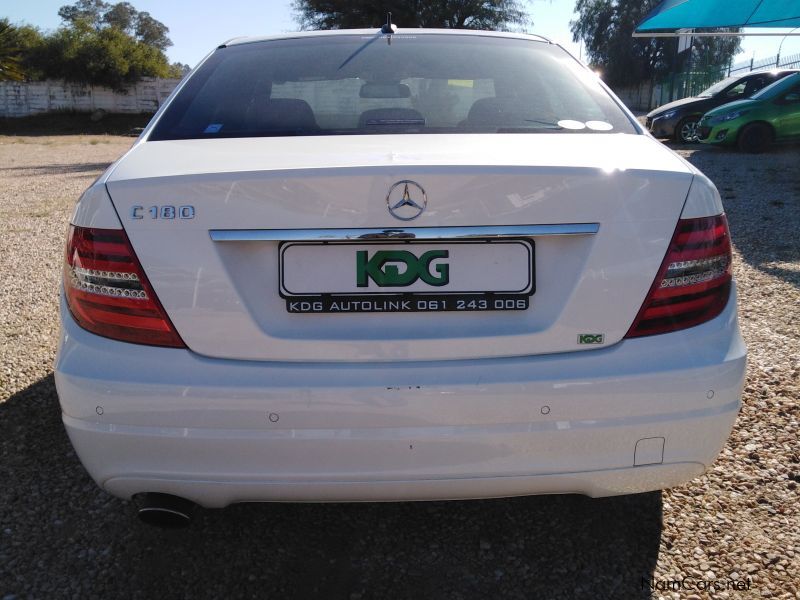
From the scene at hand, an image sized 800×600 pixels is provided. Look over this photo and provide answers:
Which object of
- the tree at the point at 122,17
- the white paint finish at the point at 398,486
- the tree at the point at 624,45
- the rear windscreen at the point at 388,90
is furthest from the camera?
the tree at the point at 122,17

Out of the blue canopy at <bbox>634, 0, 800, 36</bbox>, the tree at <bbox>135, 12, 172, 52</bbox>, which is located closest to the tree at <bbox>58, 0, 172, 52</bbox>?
the tree at <bbox>135, 12, 172, 52</bbox>

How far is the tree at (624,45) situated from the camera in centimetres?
4644

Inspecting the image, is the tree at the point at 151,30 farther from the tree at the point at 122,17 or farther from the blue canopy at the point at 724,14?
the blue canopy at the point at 724,14

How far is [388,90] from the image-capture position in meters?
2.52

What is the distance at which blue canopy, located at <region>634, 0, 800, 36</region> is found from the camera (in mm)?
13328

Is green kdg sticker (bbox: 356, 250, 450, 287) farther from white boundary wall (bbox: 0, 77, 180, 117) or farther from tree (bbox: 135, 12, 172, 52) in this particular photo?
tree (bbox: 135, 12, 172, 52)

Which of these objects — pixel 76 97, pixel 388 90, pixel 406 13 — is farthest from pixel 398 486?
pixel 76 97

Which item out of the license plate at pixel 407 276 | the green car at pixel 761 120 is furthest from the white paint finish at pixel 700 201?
the green car at pixel 761 120

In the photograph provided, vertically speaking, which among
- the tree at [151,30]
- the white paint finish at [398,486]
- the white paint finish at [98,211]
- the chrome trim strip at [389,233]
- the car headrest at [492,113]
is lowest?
the white paint finish at [398,486]

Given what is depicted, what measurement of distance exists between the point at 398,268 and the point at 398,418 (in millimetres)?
360

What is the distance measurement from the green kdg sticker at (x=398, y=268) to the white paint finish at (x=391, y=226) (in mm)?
Answer: 78

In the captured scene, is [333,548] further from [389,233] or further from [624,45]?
[624,45]

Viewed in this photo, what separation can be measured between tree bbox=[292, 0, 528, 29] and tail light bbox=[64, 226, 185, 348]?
2494cm

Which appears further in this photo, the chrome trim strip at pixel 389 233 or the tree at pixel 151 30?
the tree at pixel 151 30
